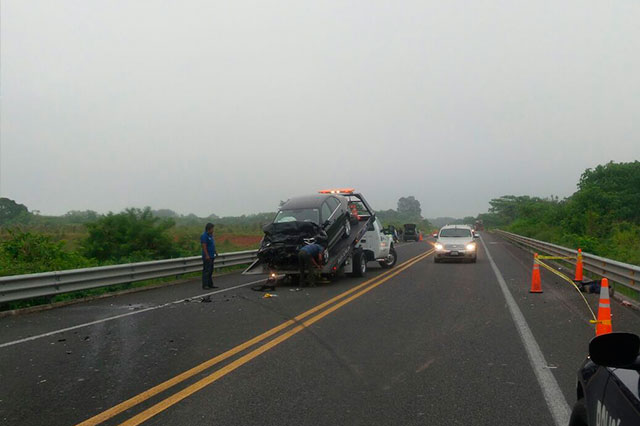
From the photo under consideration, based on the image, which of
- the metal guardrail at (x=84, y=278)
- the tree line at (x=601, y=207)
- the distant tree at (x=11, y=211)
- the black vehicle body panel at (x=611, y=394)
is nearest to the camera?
the black vehicle body panel at (x=611, y=394)

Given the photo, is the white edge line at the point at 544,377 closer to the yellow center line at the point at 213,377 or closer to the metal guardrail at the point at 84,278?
the yellow center line at the point at 213,377

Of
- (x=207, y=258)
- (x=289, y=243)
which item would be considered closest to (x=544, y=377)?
(x=289, y=243)

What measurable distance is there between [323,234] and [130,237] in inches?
476

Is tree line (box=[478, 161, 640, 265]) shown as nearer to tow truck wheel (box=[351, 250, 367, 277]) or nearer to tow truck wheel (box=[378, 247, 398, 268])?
tow truck wheel (box=[378, 247, 398, 268])

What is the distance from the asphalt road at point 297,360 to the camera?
479cm

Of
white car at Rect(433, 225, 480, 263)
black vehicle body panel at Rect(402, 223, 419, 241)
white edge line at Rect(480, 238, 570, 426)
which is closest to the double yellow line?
white edge line at Rect(480, 238, 570, 426)

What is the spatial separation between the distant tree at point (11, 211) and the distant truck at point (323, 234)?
5960 centimetres

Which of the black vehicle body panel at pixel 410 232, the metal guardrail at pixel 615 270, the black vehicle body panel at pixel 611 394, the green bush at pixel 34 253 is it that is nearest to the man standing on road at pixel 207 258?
the green bush at pixel 34 253

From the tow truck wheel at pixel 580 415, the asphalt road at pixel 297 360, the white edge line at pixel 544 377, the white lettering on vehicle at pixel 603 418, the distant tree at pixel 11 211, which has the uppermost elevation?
the distant tree at pixel 11 211

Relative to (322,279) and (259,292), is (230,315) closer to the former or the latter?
(259,292)

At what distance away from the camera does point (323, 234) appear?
14.9m

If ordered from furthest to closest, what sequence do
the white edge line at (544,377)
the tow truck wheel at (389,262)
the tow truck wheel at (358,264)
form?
1. the tow truck wheel at (389,262)
2. the tow truck wheel at (358,264)
3. the white edge line at (544,377)

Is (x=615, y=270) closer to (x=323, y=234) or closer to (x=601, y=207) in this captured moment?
(x=323, y=234)

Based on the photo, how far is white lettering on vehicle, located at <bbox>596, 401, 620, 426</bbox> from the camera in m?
2.15
